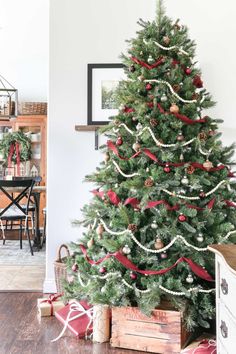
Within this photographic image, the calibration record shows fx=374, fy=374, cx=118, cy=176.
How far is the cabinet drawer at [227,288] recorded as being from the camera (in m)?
1.38

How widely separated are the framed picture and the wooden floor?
1.47 m

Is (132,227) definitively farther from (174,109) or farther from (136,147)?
(174,109)

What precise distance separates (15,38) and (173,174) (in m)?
4.47

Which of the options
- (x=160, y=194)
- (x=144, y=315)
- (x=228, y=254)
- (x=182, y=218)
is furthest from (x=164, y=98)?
(x=144, y=315)

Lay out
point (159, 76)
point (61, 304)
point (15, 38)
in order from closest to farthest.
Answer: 1. point (159, 76)
2. point (61, 304)
3. point (15, 38)

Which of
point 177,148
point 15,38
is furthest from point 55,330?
point 15,38

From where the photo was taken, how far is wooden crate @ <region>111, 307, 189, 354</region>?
190cm

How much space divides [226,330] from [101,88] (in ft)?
6.72

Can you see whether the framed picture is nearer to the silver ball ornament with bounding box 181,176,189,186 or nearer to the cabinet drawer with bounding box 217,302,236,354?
the silver ball ornament with bounding box 181,176,189,186

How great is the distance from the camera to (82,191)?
2.96 metres

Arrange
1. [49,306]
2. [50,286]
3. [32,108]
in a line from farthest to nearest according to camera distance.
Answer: [32,108]
[50,286]
[49,306]

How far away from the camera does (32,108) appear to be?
5.63 metres

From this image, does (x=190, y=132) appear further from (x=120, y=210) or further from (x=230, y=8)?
(x=230, y=8)

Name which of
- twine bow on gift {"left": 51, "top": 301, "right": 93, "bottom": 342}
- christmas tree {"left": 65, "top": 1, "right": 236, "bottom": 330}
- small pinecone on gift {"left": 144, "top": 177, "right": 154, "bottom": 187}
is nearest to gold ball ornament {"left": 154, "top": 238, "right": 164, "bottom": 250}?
christmas tree {"left": 65, "top": 1, "right": 236, "bottom": 330}
